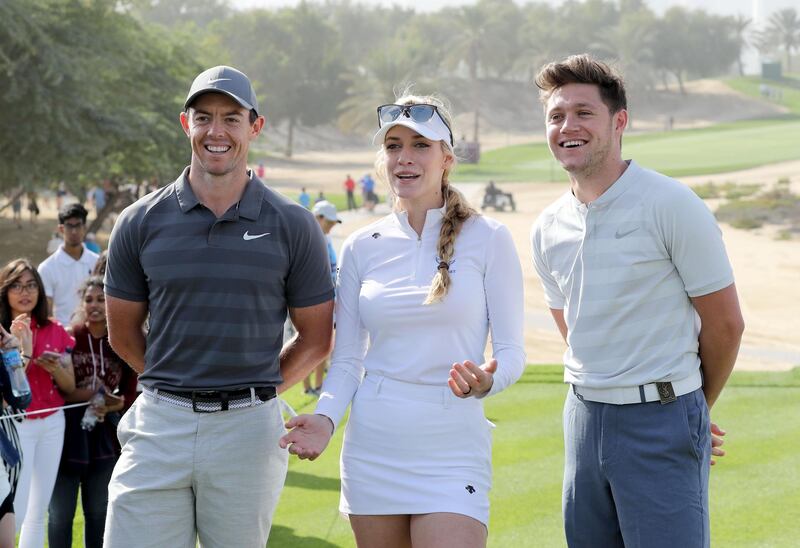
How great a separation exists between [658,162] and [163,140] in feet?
137

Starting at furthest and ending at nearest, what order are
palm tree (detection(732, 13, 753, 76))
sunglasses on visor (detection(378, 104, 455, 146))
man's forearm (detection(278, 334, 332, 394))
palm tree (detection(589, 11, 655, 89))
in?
palm tree (detection(732, 13, 753, 76)) → palm tree (detection(589, 11, 655, 89)) → man's forearm (detection(278, 334, 332, 394)) → sunglasses on visor (detection(378, 104, 455, 146))

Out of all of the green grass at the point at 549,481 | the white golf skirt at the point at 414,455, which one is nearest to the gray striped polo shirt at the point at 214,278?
the white golf skirt at the point at 414,455

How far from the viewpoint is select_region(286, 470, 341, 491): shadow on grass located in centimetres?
749

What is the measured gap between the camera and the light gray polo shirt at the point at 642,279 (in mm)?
3564

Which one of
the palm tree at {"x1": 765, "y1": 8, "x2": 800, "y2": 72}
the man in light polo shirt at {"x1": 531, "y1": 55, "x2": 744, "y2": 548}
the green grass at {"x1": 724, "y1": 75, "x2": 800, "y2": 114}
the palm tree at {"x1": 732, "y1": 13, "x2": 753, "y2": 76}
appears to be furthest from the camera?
the palm tree at {"x1": 765, "y1": 8, "x2": 800, "y2": 72}

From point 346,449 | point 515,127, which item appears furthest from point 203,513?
point 515,127

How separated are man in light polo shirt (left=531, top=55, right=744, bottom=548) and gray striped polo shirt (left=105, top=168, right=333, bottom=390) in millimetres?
952

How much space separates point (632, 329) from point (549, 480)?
13.0 feet

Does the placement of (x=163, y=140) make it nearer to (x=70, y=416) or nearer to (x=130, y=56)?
(x=130, y=56)

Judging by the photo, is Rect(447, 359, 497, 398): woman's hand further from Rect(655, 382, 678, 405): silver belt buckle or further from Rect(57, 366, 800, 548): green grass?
Rect(57, 366, 800, 548): green grass

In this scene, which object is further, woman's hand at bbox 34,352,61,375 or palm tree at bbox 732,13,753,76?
palm tree at bbox 732,13,753,76

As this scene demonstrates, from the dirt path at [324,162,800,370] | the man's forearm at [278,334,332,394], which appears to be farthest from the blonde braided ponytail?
the dirt path at [324,162,800,370]

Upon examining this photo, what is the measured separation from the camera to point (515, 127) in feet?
366

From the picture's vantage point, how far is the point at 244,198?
150 inches
